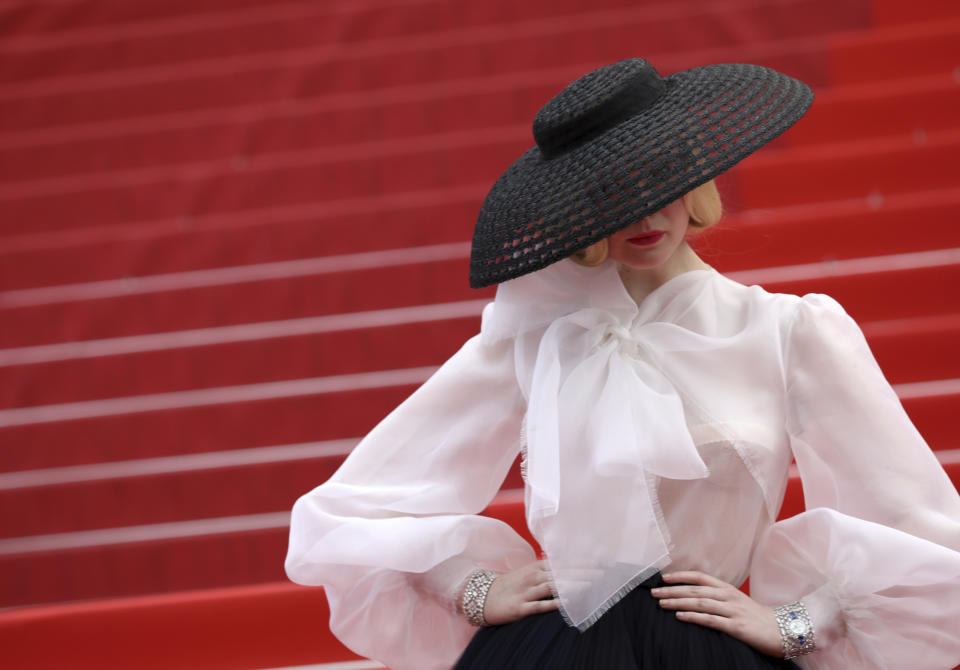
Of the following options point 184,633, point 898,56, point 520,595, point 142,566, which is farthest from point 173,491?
point 898,56

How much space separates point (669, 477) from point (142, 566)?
154 centimetres

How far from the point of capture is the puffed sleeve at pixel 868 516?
95cm

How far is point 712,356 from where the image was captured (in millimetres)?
1024

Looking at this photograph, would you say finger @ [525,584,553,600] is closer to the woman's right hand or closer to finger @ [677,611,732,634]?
the woman's right hand

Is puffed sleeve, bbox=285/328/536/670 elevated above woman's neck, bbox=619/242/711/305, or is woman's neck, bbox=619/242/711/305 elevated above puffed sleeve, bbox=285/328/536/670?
woman's neck, bbox=619/242/711/305

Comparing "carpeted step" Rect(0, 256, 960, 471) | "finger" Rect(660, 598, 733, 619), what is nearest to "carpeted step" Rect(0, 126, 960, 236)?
"carpeted step" Rect(0, 256, 960, 471)

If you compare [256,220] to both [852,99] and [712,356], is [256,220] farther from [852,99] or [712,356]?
[712,356]

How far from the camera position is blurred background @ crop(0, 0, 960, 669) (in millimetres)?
2135

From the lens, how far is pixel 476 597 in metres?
1.11

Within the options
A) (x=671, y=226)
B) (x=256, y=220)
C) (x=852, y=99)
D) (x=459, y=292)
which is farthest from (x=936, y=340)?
(x=256, y=220)

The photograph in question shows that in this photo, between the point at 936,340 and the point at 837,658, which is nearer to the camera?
the point at 837,658

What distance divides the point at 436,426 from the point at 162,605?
823 mm

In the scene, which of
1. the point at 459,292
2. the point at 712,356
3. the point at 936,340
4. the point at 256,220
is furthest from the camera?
the point at 256,220

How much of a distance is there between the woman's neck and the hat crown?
181mm
